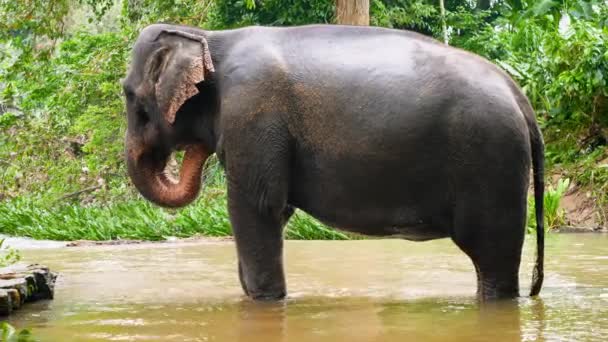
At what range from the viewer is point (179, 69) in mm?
5184

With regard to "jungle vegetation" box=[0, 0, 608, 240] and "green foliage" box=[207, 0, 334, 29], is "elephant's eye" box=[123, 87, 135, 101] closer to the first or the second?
"jungle vegetation" box=[0, 0, 608, 240]

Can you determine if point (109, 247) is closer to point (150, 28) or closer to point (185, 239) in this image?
point (185, 239)

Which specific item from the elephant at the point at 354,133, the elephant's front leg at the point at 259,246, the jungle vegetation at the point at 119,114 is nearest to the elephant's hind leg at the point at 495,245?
the elephant at the point at 354,133

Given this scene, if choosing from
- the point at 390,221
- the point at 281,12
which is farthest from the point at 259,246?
the point at 281,12

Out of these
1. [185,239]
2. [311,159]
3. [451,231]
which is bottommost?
[185,239]

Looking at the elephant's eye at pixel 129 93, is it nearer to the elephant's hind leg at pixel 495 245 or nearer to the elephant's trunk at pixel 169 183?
the elephant's trunk at pixel 169 183

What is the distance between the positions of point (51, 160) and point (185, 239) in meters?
5.91

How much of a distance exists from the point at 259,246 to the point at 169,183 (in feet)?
2.94

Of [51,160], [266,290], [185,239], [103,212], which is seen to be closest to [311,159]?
[266,290]

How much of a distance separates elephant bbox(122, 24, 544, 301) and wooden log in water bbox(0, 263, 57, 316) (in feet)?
3.23

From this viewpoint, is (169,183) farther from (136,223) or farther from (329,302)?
(136,223)

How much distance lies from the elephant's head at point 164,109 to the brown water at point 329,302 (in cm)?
59

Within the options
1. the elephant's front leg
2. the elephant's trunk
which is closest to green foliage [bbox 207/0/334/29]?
the elephant's trunk

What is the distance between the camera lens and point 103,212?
13.0 metres
